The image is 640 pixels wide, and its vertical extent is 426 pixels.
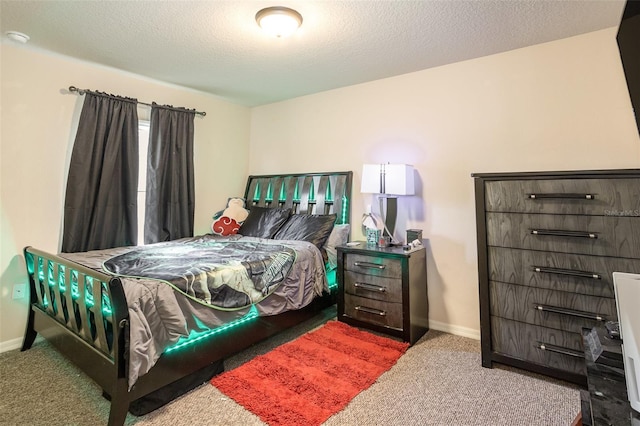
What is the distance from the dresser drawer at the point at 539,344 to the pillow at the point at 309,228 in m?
1.49

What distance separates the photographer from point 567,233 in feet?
5.91

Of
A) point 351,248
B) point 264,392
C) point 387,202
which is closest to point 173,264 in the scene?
point 264,392

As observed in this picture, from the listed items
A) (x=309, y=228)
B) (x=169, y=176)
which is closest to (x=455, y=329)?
(x=309, y=228)

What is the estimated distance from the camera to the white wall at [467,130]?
6.93 feet

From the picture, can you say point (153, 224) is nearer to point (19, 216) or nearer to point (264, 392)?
point (19, 216)

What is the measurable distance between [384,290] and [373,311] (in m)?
0.21

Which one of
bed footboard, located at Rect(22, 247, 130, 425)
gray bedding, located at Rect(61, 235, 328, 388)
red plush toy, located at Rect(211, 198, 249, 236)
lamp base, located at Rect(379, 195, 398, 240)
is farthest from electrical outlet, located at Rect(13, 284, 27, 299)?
lamp base, located at Rect(379, 195, 398, 240)

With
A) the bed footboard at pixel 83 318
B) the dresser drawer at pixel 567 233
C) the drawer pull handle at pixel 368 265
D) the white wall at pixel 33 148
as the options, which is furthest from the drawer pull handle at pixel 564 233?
the white wall at pixel 33 148

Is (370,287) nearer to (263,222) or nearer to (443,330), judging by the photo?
(443,330)

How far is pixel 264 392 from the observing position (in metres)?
1.80

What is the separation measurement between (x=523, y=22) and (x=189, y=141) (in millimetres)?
3028

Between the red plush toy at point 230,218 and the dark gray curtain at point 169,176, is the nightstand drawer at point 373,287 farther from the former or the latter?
the dark gray curtain at point 169,176

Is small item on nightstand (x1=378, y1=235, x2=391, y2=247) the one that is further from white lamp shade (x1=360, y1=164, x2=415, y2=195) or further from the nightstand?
white lamp shade (x1=360, y1=164, x2=415, y2=195)

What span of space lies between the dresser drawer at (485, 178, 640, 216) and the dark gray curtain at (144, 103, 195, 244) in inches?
109
